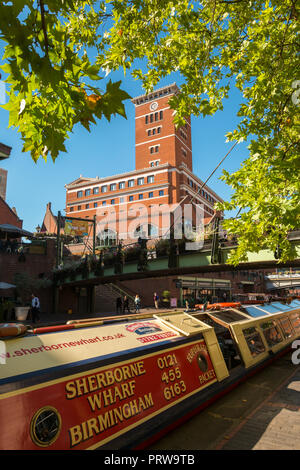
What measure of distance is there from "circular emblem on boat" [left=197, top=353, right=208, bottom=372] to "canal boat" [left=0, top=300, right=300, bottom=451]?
2 centimetres

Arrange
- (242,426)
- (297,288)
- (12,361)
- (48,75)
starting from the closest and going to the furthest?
(48,75) < (12,361) < (242,426) < (297,288)

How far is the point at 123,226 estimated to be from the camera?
59.3 metres

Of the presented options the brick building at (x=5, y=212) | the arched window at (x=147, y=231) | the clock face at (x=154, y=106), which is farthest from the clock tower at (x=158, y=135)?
the brick building at (x=5, y=212)

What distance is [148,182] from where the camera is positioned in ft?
192

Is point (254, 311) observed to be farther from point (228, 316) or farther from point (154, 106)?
point (154, 106)

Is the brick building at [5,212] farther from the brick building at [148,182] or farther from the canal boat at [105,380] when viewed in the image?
the canal boat at [105,380]

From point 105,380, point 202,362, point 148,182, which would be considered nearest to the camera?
point 105,380

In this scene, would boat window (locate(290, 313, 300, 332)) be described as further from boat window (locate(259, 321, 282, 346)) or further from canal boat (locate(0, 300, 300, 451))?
canal boat (locate(0, 300, 300, 451))

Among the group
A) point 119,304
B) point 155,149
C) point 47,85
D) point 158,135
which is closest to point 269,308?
point 47,85

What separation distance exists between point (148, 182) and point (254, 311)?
50.9 metres

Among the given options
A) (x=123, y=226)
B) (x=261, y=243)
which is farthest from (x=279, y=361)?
(x=123, y=226)

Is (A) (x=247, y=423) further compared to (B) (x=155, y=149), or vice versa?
(B) (x=155, y=149)
